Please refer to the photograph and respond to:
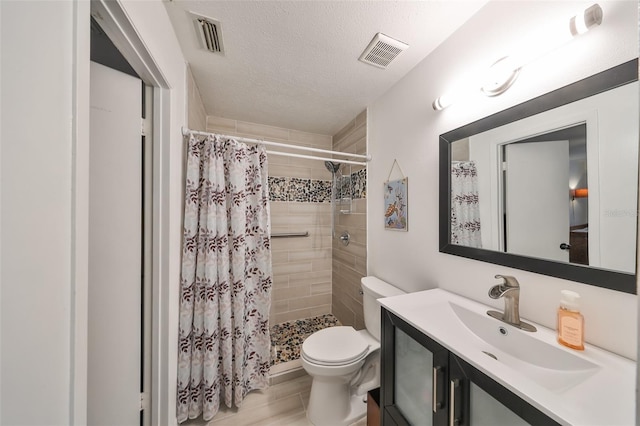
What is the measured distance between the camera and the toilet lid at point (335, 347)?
4.24ft

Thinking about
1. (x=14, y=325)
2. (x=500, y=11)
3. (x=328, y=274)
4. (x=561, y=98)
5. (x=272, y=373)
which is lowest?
(x=272, y=373)

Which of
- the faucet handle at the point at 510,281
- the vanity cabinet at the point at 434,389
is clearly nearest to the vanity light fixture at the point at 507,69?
the faucet handle at the point at 510,281

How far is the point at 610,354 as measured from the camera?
650 millimetres

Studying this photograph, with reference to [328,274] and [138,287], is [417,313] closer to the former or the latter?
[138,287]

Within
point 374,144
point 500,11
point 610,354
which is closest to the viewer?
point 610,354

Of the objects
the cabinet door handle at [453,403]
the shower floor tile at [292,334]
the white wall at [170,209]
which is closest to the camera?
the cabinet door handle at [453,403]

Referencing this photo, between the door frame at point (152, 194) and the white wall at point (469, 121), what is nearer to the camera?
Result: the door frame at point (152, 194)

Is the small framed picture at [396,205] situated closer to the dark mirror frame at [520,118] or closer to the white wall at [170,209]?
the dark mirror frame at [520,118]

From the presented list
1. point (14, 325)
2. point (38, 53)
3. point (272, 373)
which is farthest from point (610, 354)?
point (272, 373)

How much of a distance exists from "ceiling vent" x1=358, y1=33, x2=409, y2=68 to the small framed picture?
77 cm

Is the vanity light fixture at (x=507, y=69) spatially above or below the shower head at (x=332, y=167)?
above

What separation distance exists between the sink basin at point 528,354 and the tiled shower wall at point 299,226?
67.6 inches

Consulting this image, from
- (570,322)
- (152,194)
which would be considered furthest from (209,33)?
(570,322)

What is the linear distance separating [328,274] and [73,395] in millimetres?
2233
